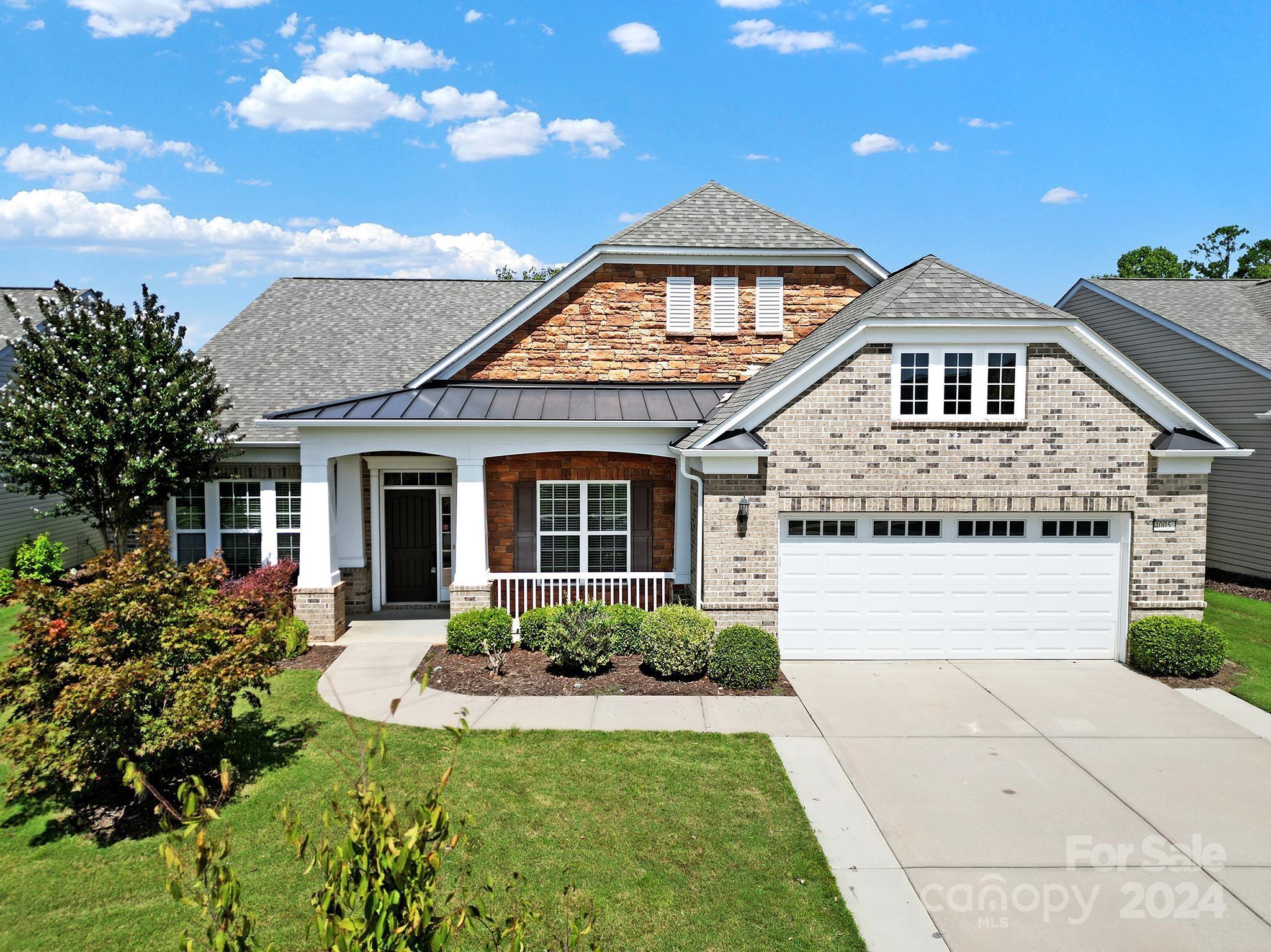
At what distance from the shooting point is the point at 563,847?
6941 millimetres

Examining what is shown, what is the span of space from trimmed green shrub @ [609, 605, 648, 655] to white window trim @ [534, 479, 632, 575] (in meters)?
2.14

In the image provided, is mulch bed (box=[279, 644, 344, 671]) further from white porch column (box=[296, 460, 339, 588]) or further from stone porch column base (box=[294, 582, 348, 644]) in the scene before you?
white porch column (box=[296, 460, 339, 588])

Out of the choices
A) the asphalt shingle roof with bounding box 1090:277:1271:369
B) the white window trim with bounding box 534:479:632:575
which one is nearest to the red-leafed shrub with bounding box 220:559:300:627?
the white window trim with bounding box 534:479:632:575

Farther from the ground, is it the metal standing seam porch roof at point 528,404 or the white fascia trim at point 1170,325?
the white fascia trim at point 1170,325

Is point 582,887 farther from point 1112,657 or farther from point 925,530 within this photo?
point 1112,657

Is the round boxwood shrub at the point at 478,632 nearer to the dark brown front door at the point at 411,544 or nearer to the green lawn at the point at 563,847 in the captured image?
the green lawn at the point at 563,847

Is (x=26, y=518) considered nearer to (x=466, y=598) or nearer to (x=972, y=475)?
(x=466, y=598)

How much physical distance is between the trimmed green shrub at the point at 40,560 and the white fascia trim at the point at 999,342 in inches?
604

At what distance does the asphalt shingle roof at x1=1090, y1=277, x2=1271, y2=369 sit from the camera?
62.2 feet

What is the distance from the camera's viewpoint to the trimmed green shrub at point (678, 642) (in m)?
11.4

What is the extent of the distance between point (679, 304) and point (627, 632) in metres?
6.48

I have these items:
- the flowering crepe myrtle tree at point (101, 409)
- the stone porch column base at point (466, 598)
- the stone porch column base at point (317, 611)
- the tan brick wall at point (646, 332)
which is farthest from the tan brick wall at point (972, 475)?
the flowering crepe myrtle tree at point (101, 409)

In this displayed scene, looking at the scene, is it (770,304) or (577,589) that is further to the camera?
(770,304)

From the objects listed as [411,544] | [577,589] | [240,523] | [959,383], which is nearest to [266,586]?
[240,523]
